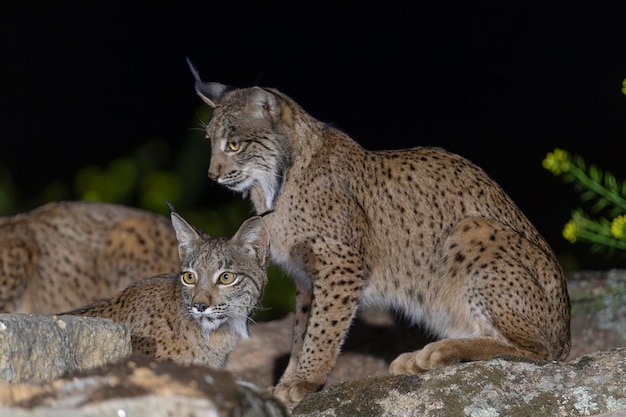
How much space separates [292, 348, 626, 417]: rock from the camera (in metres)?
4.13

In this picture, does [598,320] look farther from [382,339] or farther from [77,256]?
[77,256]

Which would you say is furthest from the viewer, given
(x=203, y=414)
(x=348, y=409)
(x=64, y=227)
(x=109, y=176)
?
(x=109, y=176)

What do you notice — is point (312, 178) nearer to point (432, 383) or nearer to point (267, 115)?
point (267, 115)

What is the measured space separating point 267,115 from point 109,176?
4.27 metres

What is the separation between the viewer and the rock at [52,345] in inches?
135

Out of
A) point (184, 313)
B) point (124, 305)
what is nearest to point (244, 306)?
point (184, 313)

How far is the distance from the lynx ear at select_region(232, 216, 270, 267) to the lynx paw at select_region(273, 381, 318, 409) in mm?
720

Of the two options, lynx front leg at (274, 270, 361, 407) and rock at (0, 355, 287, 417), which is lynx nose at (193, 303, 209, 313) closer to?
lynx front leg at (274, 270, 361, 407)

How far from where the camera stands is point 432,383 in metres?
4.39

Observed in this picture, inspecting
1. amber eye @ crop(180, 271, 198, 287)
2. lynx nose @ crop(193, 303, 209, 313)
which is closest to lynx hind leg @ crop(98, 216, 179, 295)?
amber eye @ crop(180, 271, 198, 287)

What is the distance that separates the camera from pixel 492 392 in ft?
14.0

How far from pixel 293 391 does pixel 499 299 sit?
1.29 m

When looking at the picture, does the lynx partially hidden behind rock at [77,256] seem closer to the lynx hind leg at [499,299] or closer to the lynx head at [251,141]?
the lynx head at [251,141]

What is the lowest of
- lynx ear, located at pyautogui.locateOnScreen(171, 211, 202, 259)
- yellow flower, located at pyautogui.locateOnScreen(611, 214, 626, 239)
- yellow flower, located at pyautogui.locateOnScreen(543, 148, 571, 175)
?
lynx ear, located at pyautogui.locateOnScreen(171, 211, 202, 259)
